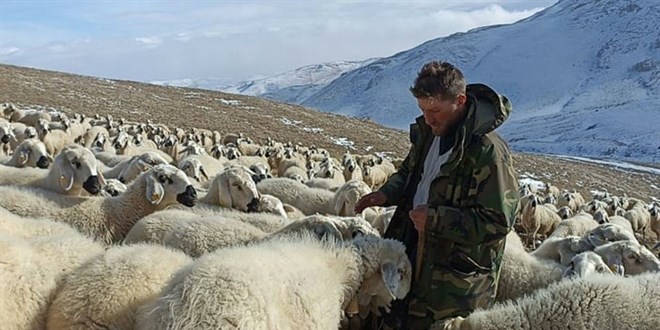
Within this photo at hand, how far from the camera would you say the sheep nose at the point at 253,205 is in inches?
388

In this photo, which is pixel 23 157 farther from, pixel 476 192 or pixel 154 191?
pixel 476 192

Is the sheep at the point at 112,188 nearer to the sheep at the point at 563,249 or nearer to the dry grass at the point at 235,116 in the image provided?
the sheep at the point at 563,249

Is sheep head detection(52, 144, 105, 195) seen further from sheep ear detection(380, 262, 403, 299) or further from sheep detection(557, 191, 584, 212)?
sheep detection(557, 191, 584, 212)

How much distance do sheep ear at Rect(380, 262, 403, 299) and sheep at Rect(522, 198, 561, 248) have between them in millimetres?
12853

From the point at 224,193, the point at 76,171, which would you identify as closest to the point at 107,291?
the point at 224,193

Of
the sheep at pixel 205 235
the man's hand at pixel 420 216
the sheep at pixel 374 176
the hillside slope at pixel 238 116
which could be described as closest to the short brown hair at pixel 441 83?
the man's hand at pixel 420 216

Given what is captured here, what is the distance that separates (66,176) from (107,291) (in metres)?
5.62

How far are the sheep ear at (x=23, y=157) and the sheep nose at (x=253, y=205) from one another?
20.8 ft

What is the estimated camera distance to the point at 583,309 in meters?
4.53

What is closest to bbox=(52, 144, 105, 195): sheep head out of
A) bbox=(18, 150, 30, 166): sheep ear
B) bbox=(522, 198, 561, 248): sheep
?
bbox=(18, 150, 30, 166): sheep ear

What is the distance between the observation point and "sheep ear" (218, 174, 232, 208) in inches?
395

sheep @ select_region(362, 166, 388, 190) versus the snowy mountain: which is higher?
sheep @ select_region(362, 166, 388, 190)

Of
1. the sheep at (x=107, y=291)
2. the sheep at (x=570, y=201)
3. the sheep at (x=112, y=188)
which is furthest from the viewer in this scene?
the sheep at (x=570, y=201)

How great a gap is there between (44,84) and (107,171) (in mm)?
47008
